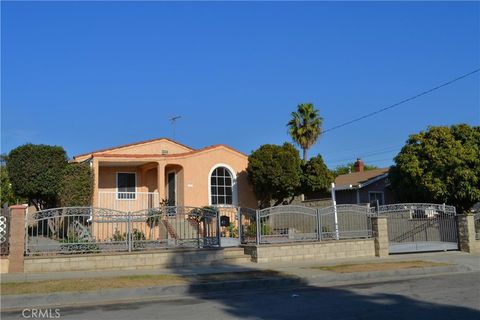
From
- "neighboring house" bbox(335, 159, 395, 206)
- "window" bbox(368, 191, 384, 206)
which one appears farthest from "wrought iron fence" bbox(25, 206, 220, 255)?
"window" bbox(368, 191, 384, 206)

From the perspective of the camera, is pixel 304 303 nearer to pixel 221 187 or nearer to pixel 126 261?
pixel 126 261

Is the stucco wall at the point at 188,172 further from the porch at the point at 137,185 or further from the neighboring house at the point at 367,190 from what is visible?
the neighboring house at the point at 367,190

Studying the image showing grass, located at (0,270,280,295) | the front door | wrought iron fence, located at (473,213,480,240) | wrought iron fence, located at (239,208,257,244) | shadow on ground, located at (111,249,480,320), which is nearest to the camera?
shadow on ground, located at (111,249,480,320)

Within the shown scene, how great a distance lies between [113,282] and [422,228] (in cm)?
1548

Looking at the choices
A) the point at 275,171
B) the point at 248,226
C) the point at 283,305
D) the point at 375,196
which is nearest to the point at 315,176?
the point at 275,171

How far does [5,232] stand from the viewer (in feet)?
46.0

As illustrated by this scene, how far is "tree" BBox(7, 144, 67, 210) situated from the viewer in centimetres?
2118

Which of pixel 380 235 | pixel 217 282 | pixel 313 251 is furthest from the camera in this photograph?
pixel 380 235

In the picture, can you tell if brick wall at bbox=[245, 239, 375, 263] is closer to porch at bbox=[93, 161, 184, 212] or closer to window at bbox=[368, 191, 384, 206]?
porch at bbox=[93, 161, 184, 212]

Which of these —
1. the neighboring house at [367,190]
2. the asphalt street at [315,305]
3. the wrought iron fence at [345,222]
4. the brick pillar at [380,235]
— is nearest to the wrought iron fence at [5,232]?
the asphalt street at [315,305]

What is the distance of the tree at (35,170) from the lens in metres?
21.2

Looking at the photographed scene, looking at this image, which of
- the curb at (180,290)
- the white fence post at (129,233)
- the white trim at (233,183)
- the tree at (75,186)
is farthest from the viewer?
the white trim at (233,183)

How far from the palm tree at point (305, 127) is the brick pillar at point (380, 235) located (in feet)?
44.0

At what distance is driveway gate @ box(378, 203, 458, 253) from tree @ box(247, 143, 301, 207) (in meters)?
4.83
